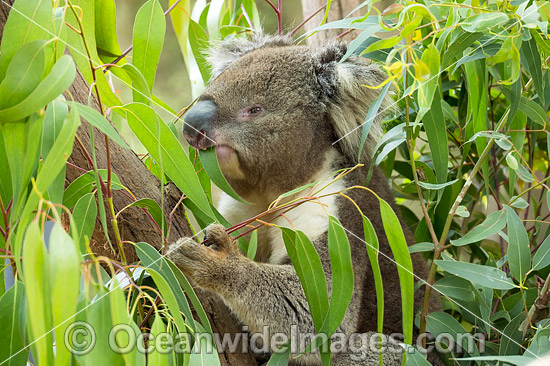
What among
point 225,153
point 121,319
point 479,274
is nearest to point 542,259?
point 479,274

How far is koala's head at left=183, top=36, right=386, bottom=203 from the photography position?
2053 mm

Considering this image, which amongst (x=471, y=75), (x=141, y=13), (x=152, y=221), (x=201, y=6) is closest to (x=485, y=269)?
(x=471, y=75)

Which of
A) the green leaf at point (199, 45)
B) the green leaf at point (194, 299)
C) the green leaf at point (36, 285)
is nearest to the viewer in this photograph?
the green leaf at point (36, 285)

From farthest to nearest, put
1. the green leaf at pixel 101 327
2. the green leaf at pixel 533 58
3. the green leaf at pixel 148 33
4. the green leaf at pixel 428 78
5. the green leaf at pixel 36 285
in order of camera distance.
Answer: the green leaf at pixel 533 58 < the green leaf at pixel 148 33 < the green leaf at pixel 428 78 < the green leaf at pixel 101 327 < the green leaf at pixel 36 285

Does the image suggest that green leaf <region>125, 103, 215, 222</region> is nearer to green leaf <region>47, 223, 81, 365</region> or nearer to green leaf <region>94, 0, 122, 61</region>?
green leaf <region>94, 0, 122, 61</region>

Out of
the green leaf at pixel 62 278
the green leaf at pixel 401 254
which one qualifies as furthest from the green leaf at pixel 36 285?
the green leaf at pixel 401 254

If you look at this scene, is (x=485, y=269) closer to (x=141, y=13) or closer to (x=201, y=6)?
(x=141, y=13)

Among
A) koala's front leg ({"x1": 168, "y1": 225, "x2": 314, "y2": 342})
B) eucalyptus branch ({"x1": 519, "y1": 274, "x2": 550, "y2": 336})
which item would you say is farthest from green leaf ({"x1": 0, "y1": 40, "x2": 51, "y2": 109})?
eucalyptus branch ({"x1": 519, "y1": 274, "x2": 550, "y2": 336})

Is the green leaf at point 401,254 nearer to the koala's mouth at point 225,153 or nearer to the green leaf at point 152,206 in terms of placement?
the green leaf at point 152,206

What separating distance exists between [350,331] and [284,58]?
101cm

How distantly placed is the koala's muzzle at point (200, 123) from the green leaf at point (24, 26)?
75cm

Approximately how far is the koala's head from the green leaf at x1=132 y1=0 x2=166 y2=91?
430mm

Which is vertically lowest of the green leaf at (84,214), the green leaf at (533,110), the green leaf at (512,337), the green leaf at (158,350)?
the green leaf at (512,337)

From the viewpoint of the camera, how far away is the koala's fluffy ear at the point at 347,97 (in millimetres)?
2102
